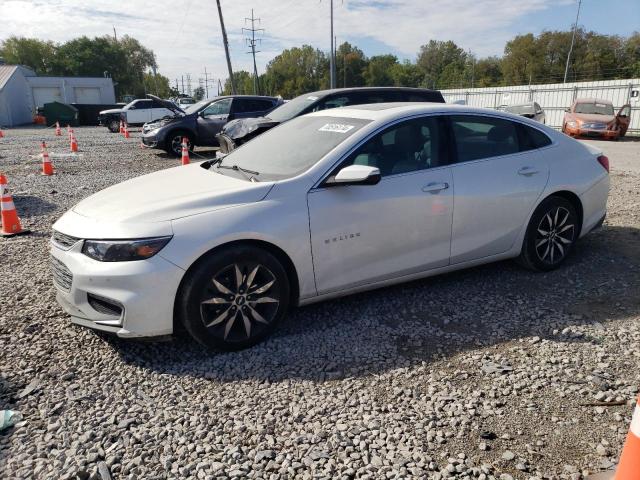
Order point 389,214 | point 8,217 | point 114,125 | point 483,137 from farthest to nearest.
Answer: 1. point 114,125
2. point 8,217
3. point 483,137
4. point 389,214

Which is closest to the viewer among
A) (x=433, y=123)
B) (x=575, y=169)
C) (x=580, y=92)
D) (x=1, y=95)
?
(x=433, y=123)

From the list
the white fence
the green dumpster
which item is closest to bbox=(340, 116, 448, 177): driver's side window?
the white fence

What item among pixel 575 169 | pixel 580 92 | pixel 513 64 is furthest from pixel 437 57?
pixel 575 169

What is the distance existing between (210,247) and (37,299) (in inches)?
85.7

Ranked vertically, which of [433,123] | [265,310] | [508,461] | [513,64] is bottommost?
[508,461]

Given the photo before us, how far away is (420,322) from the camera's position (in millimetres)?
3828

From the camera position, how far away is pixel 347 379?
3111 millimetres

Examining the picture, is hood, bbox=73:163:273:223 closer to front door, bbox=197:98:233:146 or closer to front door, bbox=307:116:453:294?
front door, bbox=307:116:453:294

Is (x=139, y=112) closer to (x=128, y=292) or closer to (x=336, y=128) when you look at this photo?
(x=336, y=128)

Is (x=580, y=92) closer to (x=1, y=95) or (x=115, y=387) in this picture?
(x=115, y=387)

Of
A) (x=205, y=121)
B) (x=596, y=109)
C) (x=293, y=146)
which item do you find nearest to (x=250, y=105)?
(x=205, y=121)

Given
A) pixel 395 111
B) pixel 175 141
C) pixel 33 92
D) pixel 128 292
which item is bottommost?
pixel 128 292

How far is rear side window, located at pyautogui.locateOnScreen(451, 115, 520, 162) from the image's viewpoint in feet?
13.8

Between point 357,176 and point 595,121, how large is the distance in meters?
19.6
